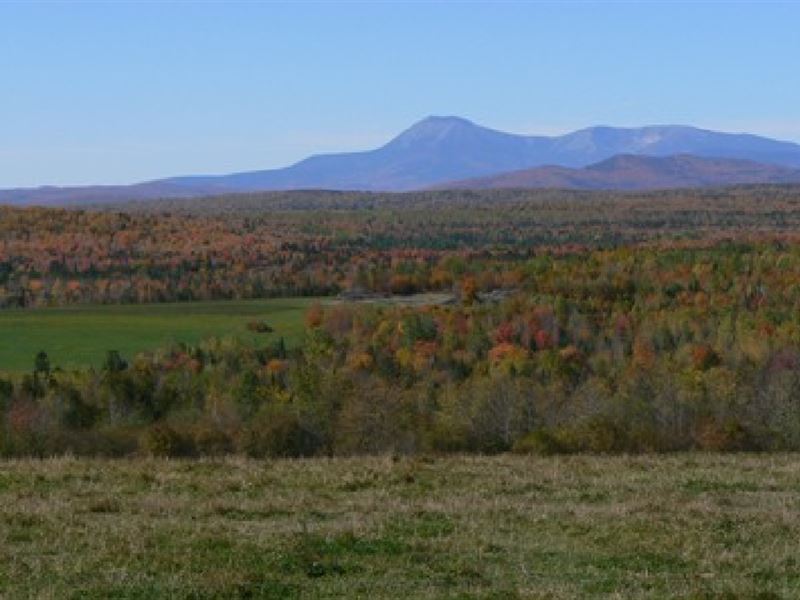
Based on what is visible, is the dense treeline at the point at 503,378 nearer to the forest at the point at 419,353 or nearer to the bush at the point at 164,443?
the bush at the point at 164,443

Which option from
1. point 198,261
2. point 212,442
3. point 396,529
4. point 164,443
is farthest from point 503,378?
point 198,261

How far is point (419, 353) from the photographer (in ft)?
280

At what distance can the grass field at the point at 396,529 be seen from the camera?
12.7 metres

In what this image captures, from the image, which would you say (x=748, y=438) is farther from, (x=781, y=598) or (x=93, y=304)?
(x=93, y=304)

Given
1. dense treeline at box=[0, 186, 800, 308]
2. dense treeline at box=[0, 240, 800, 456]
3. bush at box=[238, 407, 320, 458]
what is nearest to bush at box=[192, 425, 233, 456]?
dense treeline at box=[0, 240, 800, 456]

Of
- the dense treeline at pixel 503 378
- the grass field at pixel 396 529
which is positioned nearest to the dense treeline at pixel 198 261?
the dense treeline at pixel 503 378

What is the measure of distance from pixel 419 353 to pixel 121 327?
2672 cm

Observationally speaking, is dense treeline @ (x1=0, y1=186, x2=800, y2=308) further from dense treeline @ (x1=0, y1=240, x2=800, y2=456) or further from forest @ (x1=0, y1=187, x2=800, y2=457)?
dense treeline @ (x1=0, y1=240, x2=800, y2=456)

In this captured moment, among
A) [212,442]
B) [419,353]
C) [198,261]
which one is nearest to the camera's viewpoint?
[212,442]

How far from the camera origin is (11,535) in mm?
14984

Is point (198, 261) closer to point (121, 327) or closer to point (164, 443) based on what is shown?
point (121, 327)

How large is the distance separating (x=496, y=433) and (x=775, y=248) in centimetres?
8620

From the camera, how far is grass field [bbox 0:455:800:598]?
12.7 m

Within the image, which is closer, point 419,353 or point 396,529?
point 396,529
